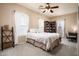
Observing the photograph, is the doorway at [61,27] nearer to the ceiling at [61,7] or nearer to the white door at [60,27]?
the white door at [60,27]

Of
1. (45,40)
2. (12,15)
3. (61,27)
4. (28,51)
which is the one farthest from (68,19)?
(12,15)

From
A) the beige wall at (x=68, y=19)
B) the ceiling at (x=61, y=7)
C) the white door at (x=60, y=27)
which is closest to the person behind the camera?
the ceiling at (x=61, y=7)

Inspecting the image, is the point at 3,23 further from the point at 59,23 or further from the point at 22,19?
the point at 59,23

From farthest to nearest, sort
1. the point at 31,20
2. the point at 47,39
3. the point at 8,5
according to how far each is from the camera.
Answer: the point at 47,39 → the point at 31,20 → the point at 8,5

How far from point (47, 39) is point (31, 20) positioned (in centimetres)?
98

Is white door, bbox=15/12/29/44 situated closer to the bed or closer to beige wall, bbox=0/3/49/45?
beige wall, bbox=0/3/49/45

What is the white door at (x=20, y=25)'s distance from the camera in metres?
2.49

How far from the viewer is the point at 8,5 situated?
7.48ft

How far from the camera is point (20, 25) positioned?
8.27 feet

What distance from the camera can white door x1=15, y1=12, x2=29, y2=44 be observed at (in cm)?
249

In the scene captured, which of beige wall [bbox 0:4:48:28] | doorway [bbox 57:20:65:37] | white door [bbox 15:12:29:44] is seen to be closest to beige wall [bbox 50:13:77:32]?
doorway [bbox 57:20:65:37]

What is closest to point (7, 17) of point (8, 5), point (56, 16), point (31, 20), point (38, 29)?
point (8, 5)

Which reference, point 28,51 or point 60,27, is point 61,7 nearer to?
point 60,27

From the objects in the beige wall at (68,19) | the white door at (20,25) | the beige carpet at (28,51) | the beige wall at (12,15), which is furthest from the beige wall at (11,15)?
the beige carpet at (28,51)
